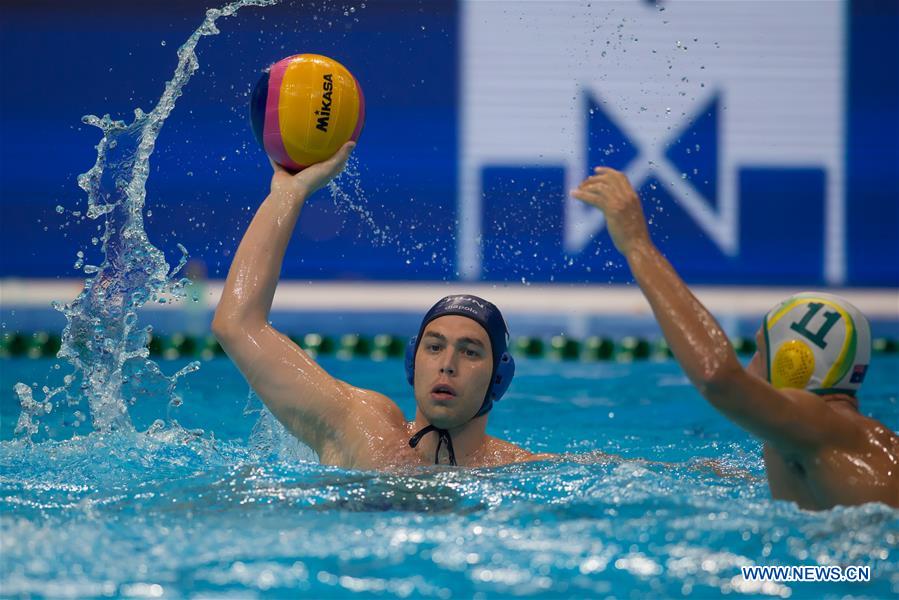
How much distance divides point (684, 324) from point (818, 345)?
1.31 ft

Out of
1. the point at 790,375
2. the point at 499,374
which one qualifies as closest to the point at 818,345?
the point at 790,375

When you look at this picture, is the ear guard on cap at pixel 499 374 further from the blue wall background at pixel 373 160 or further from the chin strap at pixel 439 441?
the blue wall background at pixel 373 160

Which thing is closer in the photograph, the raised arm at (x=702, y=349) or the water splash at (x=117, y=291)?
the raised arm at (x=702, y=349)

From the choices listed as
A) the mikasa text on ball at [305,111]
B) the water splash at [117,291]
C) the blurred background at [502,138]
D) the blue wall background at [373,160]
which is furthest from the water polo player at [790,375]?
the blue wall background at [373,160]

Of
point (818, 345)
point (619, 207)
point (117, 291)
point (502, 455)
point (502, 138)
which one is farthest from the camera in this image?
point (502, 138)

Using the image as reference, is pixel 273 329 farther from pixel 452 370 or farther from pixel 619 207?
pixel 619 207

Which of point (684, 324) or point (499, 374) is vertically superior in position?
point (684, 324)

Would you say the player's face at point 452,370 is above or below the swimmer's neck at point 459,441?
above

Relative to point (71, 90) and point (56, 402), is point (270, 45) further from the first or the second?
point (56, 402)

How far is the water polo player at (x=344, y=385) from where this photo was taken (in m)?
2.88

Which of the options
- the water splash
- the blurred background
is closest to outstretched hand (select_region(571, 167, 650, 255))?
the water splash

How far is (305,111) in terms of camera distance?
9.95 ft

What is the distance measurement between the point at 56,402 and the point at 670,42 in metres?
5.71

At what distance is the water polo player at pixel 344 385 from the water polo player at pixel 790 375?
30.6 inches
